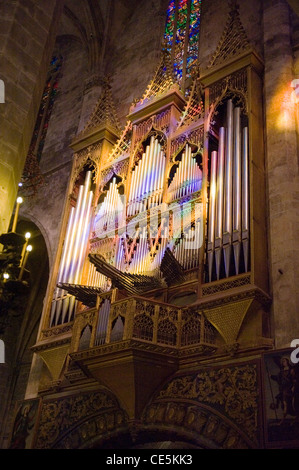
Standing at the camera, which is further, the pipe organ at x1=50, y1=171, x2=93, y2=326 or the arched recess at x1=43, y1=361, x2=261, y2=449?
the pipe organ at x1=50, y1=171, x2=93, y2=326

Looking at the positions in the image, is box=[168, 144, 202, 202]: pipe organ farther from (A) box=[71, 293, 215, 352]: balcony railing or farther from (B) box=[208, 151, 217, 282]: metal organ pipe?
(A) box=[71, 293, 215, 352]: balcony railing

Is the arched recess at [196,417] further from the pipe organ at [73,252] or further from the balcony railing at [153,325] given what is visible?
the pipe organ at [73,252]

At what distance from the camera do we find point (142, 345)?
341 inches

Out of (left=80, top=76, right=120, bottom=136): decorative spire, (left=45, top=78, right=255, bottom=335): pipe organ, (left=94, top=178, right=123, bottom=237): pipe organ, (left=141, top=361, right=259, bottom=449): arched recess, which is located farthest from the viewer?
(left=80, top=76, right=120, bottom=136): decorative spire

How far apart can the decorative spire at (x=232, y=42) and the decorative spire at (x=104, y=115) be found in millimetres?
3293

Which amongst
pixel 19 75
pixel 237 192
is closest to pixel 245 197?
pixel 237 192

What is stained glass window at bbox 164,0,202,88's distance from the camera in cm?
1405

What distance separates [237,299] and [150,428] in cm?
→ 247

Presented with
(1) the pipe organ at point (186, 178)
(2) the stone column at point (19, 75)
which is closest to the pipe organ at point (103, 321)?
(2) the stone column at point (19, 75)

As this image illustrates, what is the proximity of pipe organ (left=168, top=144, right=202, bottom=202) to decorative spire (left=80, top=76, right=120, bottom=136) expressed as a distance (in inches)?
129

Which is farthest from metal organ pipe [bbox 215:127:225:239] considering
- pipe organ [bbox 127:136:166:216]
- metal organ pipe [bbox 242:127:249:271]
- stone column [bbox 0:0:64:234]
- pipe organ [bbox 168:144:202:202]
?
stone column [bbox 0:0:64:234]

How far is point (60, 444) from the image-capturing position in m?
9.98
